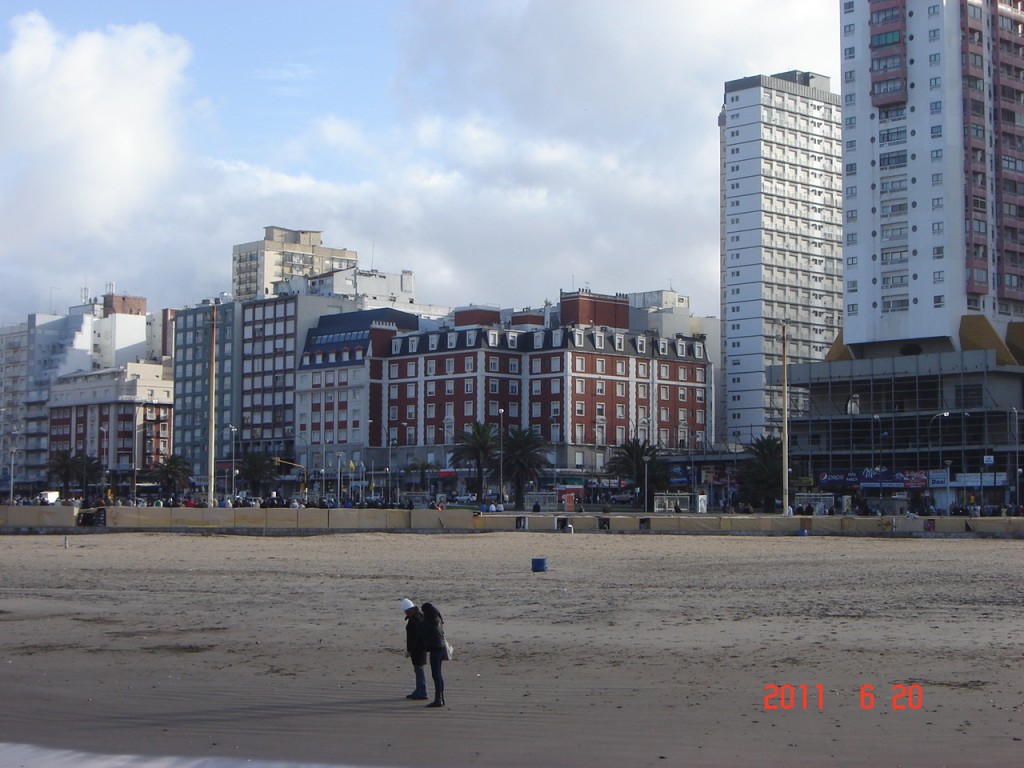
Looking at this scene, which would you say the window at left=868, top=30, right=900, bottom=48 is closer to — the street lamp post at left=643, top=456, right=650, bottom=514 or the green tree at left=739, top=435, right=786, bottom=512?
the green tree at left=739, top=435, right=786, bottom=512

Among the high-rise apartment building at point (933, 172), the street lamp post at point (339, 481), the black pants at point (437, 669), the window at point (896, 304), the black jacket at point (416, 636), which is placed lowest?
the black pants at point (437, 669)

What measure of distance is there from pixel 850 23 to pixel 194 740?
11641cm

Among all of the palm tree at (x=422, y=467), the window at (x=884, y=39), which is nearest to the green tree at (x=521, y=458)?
the palm tree at (x=422, y=467)

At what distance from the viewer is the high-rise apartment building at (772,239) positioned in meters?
153

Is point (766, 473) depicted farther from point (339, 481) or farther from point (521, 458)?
point (339, 481)

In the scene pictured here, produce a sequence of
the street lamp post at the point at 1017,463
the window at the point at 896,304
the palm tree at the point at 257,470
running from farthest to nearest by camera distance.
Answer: the palm tree at the point at 257,470, the window at the point at 896,304, the street lamp post at the point at 1017,463

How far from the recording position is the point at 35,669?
22984mm

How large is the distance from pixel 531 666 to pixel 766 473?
8453 cm

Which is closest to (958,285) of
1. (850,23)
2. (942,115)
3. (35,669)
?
(942,115)

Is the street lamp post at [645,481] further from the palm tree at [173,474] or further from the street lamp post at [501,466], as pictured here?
the palm tree at [173,474]

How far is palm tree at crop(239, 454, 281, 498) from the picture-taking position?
14162cm
